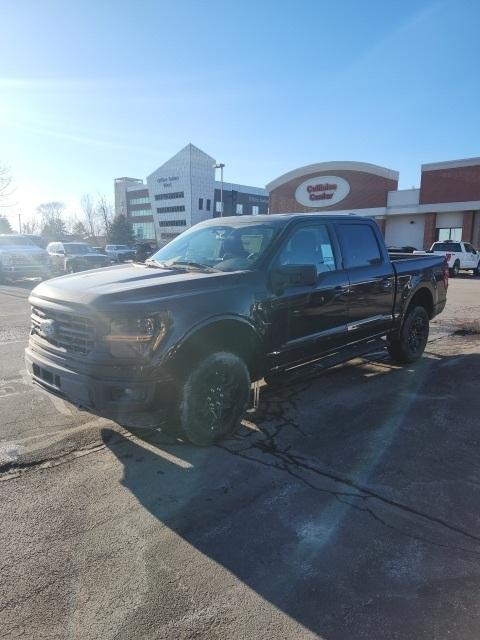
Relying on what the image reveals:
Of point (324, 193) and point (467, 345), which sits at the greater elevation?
point (324, 193)

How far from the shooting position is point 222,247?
4.84 metres

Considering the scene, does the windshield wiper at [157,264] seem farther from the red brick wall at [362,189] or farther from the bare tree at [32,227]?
the bare tree at [32,227]

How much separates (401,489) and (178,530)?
64.6 inches

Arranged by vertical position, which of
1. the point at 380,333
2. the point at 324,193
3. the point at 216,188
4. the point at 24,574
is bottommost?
the point at 24,574

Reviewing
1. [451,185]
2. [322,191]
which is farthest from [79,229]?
[451,185]

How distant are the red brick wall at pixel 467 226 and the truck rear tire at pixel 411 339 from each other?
28.7m

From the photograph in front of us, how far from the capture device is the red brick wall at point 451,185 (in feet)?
104

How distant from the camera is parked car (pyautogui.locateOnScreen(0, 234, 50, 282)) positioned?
1833 centimetres

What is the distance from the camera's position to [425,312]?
23.6 feet

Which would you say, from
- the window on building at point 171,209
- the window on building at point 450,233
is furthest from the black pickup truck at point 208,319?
the window on building at point 171,209

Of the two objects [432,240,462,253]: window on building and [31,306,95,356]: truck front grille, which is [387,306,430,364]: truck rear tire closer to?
[31,306,95,356]: truck front grille

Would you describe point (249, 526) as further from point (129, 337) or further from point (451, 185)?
point (451, 185)

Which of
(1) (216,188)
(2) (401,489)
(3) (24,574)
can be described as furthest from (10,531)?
(1) (216,188)

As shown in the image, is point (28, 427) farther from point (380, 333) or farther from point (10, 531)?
point (380, 333)
